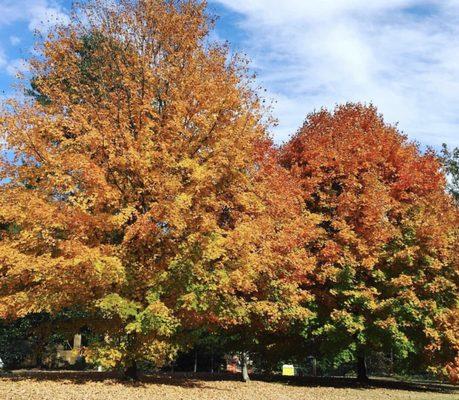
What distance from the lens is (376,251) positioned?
76.2 ft

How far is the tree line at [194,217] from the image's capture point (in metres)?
15.7

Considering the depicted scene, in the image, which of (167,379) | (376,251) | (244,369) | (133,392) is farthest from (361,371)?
(133,392)

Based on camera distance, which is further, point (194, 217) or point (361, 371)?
point (361, 371)

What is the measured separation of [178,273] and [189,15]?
10.5 metres

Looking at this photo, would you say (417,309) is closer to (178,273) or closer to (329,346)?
(329,346)

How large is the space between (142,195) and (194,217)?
2.14 meters

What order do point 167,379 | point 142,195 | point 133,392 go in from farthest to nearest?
1. point 167,379
2. point 142,195
3. point 133,392

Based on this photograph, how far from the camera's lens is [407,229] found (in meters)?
23.6

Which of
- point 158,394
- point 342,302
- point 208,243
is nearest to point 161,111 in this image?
point 208,243

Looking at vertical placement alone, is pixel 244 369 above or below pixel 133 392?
above

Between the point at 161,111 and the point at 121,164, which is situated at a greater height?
the point at 161,111

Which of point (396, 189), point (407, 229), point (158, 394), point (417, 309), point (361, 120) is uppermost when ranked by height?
point (361, 120)

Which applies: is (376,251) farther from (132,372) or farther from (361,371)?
(132,372)

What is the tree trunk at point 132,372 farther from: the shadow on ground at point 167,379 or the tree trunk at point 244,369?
the tree trunk at point 244,369
